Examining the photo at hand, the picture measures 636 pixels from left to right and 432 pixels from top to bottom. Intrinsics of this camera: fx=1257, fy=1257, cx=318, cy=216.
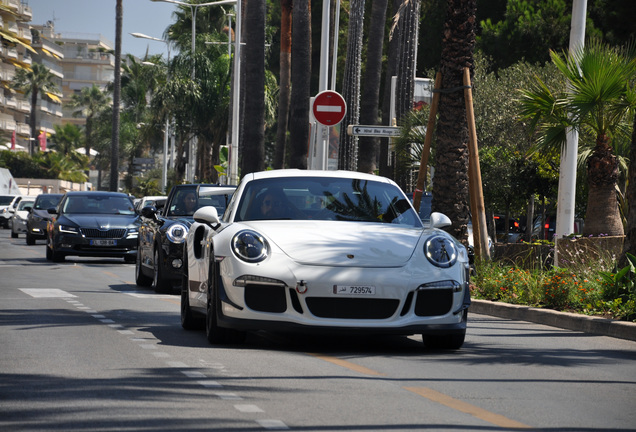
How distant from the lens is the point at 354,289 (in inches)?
378

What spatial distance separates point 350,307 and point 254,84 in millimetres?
20340

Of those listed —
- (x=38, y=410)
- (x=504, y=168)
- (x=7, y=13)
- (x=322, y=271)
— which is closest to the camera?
(x=38, y=410)

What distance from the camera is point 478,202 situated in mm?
18516

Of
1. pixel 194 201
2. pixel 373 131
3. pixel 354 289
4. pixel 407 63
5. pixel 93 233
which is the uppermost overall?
pixel 407 63

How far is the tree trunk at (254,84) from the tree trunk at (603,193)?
11.4 metres

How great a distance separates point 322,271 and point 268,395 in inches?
87.6

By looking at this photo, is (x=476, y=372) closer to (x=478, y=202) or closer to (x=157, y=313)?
(x=157, y=313)

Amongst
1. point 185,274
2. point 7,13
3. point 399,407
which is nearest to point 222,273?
point 185,274

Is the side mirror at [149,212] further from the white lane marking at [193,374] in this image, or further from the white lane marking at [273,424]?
the white lane marking at [273,424]

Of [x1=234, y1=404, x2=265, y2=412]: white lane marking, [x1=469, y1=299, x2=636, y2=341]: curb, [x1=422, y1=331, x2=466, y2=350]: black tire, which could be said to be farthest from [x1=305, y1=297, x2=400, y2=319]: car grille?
[x1=469, y1=299, x2=636, y2=341]: curb

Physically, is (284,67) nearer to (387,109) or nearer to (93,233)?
(387,109)

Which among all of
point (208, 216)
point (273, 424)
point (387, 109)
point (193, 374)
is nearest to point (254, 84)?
point (387, 109)

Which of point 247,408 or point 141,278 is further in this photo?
point 141,278

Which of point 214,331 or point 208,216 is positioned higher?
point 208,216
